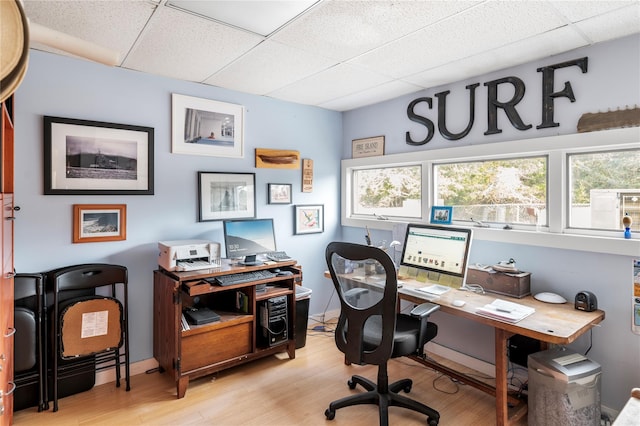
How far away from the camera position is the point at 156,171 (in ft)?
9.52

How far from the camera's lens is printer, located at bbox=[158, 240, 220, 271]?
259cm

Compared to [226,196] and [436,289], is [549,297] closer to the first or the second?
[436,289]

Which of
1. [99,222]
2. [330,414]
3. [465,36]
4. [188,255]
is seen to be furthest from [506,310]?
[99,222]

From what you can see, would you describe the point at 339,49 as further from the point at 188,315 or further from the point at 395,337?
the point at 188,315

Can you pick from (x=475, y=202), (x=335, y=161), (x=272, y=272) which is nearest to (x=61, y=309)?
(x=272, y=272)

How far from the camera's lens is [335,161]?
4113mm

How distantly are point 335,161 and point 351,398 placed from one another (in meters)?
2.57

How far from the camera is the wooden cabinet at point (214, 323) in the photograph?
8.23 feet

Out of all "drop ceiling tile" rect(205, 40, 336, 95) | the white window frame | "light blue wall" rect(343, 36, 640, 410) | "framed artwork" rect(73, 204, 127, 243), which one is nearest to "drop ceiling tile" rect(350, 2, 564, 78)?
"drop ceiling tile" rect(205, 40, 336, 95)

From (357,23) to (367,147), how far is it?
188cm

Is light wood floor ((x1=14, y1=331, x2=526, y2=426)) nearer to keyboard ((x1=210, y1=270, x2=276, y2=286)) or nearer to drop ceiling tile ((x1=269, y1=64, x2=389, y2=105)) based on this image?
keyboard ((x1=210, y1=270, x2=276, y2=286))

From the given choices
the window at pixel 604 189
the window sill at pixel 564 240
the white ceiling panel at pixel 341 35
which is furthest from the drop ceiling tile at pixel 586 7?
the window sill at pixel 564 240

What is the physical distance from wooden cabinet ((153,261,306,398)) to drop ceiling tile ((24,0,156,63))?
1.59 meters

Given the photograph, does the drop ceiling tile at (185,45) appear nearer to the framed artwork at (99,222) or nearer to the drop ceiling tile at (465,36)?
the drop ceiling tile at (465,36)
